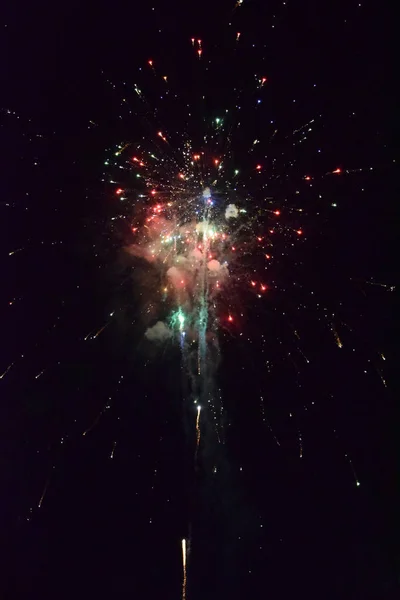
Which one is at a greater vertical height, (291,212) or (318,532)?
(291,212)

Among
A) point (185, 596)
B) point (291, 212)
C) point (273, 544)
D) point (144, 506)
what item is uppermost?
point (291, 212)

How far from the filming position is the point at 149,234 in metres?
4.98

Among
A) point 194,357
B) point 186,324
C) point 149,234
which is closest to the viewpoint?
point 149,234

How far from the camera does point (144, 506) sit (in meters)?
15.0

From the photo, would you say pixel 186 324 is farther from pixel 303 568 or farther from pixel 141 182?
pixel 303 568

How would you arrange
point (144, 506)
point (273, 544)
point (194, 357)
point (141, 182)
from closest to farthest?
point (141, 182)
point (194, 357)
point (144, 506)
point (273, 544)

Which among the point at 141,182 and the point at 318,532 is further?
the point at 318,532

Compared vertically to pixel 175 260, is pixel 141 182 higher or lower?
higher

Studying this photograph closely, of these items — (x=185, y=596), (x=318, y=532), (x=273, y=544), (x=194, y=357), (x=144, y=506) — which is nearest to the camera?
(x=194, y=357)

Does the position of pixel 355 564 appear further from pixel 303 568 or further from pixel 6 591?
pixel 6 591

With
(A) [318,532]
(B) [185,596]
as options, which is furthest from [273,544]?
→ (B) [185,596]

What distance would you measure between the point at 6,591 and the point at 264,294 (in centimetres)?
1631

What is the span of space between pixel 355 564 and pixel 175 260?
1490 cm

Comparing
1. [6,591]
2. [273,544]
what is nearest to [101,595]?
[6,591]
